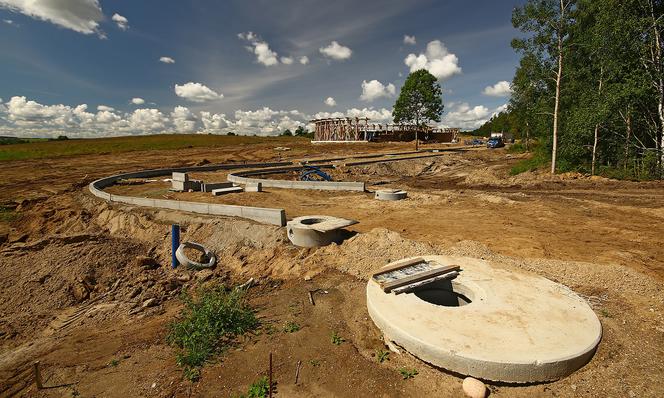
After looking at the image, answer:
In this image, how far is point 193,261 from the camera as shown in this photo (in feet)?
30.5

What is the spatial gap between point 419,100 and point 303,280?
41155 millimetres

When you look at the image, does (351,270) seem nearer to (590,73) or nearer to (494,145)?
(590,73)

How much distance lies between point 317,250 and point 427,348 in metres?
4.89

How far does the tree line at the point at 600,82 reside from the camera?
15.5 meters

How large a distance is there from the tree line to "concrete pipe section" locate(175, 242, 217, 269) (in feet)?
63.8

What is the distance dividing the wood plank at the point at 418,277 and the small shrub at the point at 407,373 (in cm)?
136

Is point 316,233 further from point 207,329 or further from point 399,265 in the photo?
point 207,329

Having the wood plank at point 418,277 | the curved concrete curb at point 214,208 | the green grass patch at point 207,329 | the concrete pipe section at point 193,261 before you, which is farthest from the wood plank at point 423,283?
the concrete pipe section at point 193,261

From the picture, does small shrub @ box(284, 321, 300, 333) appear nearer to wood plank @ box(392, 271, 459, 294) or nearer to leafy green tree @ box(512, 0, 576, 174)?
wood plank @ box(392, 271, 459, 294)

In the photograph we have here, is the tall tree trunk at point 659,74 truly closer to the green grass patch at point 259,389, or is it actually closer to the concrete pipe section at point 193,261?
the green grass patch at point 259,389

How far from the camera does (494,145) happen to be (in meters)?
45.2

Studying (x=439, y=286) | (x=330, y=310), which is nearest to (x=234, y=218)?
(x=330, y=310)

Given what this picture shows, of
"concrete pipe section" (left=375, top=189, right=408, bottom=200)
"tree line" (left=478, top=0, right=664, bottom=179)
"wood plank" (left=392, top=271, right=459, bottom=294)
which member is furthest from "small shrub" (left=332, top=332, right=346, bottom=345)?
"tree line" (left=478, top=0, right=664, bottom=179)

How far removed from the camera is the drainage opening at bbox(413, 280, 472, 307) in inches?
235
